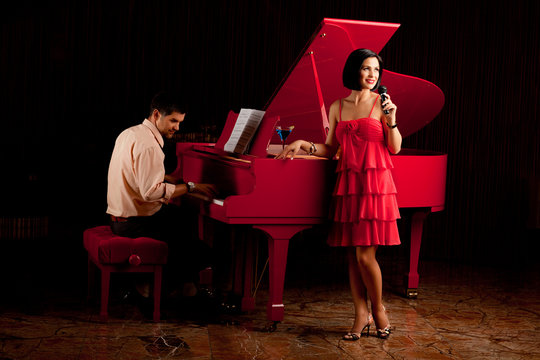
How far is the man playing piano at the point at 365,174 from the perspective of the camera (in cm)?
390

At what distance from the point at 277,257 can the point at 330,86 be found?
50.5 inches

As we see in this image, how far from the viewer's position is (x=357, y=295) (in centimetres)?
405

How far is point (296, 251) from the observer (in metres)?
6.77

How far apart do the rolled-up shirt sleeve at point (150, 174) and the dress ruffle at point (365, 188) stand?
994 millimetres

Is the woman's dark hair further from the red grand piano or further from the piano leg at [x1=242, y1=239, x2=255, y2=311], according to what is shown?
the piano leg at [x1=242, y1=239, x2=255, y2=311]

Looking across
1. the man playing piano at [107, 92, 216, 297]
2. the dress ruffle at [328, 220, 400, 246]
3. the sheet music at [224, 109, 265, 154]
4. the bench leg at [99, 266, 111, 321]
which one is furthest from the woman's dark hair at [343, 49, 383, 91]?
the bench leg at [99, 266, 111, 321]

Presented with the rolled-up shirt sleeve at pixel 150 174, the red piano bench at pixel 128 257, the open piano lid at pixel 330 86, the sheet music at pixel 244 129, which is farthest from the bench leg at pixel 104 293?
the open piano lid at pixel 330 86

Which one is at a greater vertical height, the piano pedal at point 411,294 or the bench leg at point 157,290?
the bench leg at point 157,290

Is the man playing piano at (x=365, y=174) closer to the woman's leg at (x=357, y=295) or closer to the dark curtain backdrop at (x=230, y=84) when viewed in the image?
the woman's leg at (x=357, y=295)

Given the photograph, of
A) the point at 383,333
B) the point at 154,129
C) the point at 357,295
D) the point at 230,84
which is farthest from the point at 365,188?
the point at 230,84

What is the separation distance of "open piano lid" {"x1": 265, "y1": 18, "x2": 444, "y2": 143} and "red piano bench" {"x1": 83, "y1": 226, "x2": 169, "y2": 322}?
3.86 ft

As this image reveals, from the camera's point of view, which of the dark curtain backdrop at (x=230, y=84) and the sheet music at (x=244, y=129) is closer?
the sheet music at (x=244, y=129)

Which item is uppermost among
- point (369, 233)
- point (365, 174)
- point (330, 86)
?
point (330, 86)

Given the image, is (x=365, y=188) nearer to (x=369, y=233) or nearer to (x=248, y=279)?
(x=369, y=233)
